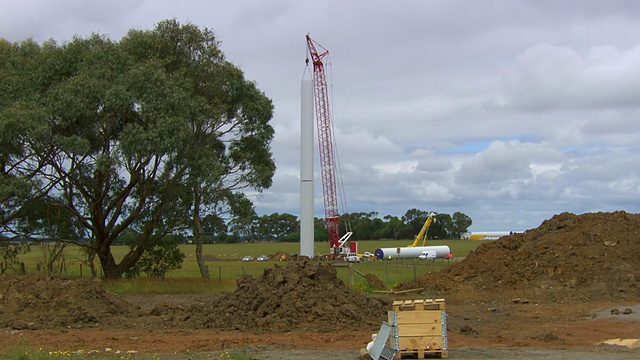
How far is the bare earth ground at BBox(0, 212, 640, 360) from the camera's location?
16.4 meters

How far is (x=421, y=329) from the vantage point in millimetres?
14734

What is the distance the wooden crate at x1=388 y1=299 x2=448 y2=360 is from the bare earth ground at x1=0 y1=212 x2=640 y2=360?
28.3 inches

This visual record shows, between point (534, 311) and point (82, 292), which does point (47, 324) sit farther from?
point (534, 311)

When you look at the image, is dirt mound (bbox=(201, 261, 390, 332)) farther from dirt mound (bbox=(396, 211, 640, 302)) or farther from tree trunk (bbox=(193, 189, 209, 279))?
tree trunk (bbox=(193, 189, 209, 279))

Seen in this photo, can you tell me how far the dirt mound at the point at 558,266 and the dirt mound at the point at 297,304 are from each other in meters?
10.4

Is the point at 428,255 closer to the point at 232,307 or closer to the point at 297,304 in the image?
the point at 232,307

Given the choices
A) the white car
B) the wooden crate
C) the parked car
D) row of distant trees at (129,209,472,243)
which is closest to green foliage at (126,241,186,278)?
the wooden crate

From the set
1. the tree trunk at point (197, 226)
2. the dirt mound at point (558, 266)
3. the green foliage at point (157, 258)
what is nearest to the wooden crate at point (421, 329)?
the dirt mound at point (558, 266)

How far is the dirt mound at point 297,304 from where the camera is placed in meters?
19.6

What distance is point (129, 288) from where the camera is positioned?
3319 cm

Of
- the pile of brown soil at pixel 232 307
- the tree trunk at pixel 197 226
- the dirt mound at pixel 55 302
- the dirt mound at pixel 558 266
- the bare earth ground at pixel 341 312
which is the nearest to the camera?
the bare earth ground at pixel 341 312

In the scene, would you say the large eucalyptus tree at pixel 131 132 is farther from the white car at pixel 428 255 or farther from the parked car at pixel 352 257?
the white car at pixel 428 255

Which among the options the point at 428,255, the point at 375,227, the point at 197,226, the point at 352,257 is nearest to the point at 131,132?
the point at 197,226

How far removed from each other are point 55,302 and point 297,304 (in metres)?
8.31
